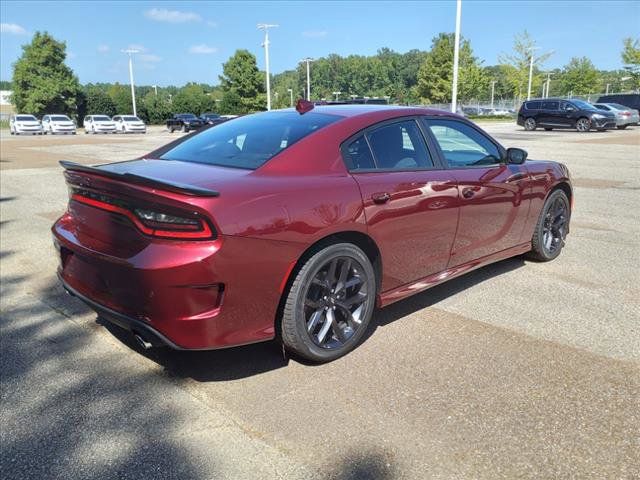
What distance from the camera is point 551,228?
5430mm

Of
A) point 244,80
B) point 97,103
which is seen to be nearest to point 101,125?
point 244,80

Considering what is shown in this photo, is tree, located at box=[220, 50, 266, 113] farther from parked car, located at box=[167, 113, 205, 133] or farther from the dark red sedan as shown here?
the dark red sedan

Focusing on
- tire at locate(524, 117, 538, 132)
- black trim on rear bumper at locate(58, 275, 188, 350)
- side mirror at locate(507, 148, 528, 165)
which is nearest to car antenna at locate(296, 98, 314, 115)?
side mirror at locate(507, 148, 528, 165)

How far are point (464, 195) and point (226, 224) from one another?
205 cm

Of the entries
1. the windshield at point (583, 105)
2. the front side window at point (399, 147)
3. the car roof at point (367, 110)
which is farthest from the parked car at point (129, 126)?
the front side window at point (399, 147)

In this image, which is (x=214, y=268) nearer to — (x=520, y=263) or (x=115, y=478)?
(x=115, y=478)

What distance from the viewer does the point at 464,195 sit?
4.08 metres

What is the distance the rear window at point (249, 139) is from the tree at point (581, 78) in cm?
7930

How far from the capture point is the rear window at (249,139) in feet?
11.3

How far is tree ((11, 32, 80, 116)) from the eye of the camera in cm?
5753

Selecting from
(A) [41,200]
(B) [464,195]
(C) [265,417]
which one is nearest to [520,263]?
(B) [464,195]

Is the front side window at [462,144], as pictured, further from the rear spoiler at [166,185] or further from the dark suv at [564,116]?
the dark suv at [564,116]

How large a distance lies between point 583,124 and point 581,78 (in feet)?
169

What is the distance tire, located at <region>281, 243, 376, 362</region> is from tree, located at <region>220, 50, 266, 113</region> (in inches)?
2232
